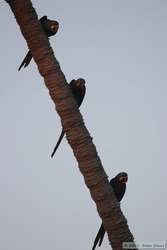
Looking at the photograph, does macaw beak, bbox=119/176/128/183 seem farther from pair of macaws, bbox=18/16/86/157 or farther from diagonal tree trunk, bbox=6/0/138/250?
pair of macaws, bbox=18/16/86/157

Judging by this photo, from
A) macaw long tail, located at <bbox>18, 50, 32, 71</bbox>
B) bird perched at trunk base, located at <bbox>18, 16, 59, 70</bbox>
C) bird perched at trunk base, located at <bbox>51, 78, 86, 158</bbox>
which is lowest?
bird perched at trunk base, located at <bbox>51, 78, 86, 158</bbox>

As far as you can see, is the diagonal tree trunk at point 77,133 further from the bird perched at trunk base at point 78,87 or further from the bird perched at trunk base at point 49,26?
the bird perched at trunk base at point 78,87

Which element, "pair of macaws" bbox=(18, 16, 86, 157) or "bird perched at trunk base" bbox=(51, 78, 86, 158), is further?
"bird perched at trunk base" bbox=(51, 78, 86, 158)

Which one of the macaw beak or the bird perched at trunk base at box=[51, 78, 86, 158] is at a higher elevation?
the bird perched at trunk base at box=[51, 78, 86, 158]

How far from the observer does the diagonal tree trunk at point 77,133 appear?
6.04 meters

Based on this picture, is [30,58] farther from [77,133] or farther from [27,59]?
[77,133]

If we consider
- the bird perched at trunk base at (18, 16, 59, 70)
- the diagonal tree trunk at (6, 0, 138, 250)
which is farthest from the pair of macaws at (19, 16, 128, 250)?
the diagonal tree trunk at (6, 0, 138, 250)

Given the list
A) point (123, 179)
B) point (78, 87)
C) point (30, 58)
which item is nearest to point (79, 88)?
point (78, 87)

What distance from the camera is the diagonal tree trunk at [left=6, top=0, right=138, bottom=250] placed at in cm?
604

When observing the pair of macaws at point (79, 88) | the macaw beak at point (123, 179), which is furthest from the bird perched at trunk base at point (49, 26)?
the macaw beak at point (123, 179)

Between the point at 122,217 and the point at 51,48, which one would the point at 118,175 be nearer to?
the point at 122,217

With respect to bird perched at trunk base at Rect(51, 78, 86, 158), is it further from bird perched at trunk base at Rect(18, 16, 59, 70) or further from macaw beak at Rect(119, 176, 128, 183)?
macaw beak at Rect(119, 176, 128, 183)

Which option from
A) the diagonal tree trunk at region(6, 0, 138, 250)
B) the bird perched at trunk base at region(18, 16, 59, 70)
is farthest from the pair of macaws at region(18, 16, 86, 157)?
the diagonal tree trunk at region(6, 0, 138, 250)

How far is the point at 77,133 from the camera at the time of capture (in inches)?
245
